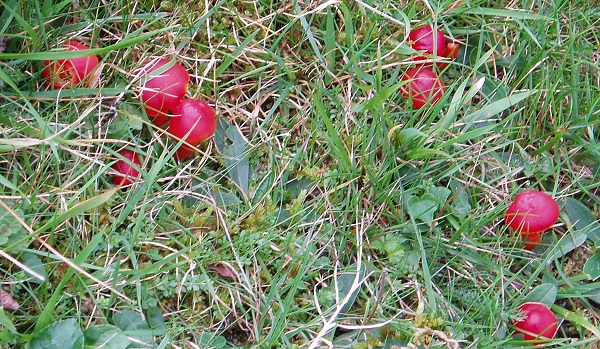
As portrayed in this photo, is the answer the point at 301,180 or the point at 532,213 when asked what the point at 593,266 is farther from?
the point at 301,180

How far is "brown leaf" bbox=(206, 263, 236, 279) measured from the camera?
2.67 meters

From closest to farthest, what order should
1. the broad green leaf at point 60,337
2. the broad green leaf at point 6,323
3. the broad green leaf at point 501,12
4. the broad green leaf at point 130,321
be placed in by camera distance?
the broad green leaf at point 6,323 < the broad green leaf at point 60,337 < the broad green leaf at point 130,321 < the broad green leaf at point 501,12

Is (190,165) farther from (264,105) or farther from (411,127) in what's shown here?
(411,127)

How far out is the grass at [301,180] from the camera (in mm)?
2547

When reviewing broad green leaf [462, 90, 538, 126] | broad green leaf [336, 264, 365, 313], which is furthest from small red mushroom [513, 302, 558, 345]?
broad green leaf [462, 90, 538, 126]

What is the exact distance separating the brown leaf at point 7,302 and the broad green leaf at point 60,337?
0.17 metres

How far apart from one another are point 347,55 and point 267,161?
666 mm

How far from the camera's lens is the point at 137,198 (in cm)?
256

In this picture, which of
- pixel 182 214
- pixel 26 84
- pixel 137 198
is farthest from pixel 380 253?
pixel 26 84

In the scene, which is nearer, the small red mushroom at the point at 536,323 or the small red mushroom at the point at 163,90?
the small red mushroom at the point at 536,323

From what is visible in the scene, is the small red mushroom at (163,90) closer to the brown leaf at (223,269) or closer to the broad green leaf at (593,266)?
the brown leaf at (223,269)

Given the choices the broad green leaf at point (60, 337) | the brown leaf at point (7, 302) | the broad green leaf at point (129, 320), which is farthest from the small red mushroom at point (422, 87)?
the brown leaf at point (7, 302)

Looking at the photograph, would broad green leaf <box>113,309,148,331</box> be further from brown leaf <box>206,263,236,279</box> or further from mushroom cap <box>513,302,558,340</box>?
mushroom cap <box>513,302,558,340</box>

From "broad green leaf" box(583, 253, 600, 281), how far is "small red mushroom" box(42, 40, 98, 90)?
2.38 metres
